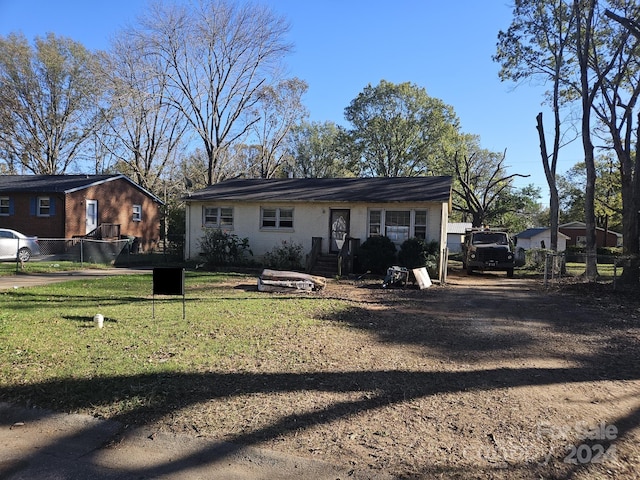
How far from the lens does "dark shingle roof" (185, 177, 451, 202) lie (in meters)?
17.4

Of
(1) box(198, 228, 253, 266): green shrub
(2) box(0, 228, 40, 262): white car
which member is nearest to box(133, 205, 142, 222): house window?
(2) box(0, 228, 40, 262): white car

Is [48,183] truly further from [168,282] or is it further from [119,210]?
[168,282]

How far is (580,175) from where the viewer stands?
55.9 metres

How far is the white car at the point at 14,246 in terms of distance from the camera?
1750 cm

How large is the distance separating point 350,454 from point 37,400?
10.3 ft

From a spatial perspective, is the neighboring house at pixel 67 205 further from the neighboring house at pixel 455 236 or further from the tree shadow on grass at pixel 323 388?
the neighboring house at pixel 455 236

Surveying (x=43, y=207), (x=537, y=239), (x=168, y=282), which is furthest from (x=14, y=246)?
(x=537, y=239)

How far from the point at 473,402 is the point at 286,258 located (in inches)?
552

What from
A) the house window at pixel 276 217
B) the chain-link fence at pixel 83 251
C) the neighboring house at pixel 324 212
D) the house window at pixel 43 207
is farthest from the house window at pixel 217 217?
the house window at pixel 43 207

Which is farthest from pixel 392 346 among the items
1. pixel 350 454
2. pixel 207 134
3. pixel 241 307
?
pixel 207 134

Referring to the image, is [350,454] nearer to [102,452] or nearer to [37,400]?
[102,452]

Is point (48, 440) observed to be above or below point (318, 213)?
below

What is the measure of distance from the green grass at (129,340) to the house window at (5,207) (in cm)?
1721

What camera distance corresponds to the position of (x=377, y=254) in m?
16.8
